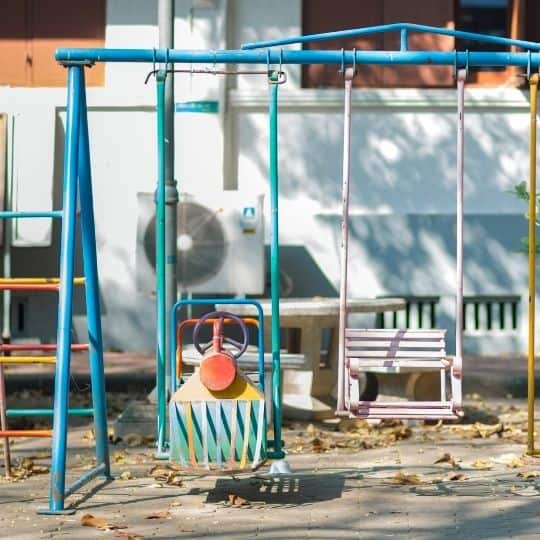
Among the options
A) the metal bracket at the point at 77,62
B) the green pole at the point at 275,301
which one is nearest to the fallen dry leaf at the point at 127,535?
the green pole at the point at 275,301

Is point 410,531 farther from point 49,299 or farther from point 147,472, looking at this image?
point 49,299

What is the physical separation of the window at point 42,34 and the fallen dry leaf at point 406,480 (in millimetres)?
8218

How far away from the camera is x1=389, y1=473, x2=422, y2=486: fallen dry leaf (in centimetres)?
802


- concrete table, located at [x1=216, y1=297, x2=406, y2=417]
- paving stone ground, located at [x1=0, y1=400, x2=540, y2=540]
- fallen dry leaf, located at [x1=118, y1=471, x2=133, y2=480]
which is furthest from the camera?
concrete table, located at [x1=216, y1=297, x2=406, y2=417]

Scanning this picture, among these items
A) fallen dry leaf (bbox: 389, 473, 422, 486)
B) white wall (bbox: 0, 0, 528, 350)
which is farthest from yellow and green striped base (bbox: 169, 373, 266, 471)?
white wall (bbox: 0, 0, 528, 350)

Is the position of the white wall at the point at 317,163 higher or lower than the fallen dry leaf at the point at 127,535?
higher

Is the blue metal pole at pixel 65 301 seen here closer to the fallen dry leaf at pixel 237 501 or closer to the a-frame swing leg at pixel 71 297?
the a-frame swing leg at pixel 71 297

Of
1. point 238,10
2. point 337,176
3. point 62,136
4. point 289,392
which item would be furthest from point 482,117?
point 289,392

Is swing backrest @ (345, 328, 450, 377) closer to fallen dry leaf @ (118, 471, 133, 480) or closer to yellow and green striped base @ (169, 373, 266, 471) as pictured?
yellow and green striped base @ (169, 373, 266, 471)

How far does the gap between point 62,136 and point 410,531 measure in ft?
30.6

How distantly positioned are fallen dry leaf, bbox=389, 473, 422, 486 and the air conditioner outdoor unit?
19.8ft

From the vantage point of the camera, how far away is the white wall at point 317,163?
15.2m

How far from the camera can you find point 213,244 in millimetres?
14000

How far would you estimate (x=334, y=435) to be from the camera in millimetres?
10258
